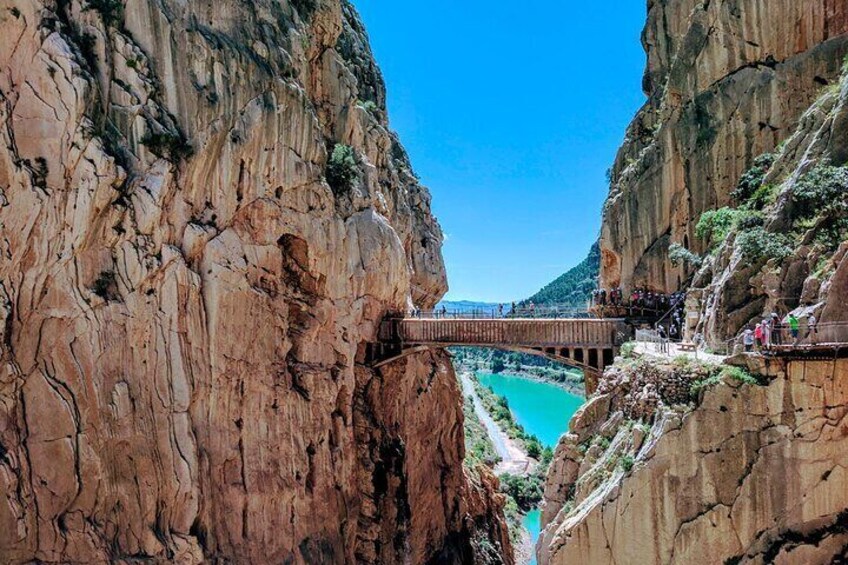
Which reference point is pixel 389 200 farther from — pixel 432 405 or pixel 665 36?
pixel 665 36

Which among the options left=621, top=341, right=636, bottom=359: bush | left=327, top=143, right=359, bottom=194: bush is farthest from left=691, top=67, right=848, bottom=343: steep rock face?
left=327, top=143, right=359, bottom=194: bush

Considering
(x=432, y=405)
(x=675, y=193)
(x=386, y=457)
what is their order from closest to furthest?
(x=675, y=193) → (x=386, y=457) → (x=432, y=405)

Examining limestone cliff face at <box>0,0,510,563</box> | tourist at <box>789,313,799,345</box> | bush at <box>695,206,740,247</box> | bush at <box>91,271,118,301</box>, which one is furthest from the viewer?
bush at <box>91,271,118,301</box>

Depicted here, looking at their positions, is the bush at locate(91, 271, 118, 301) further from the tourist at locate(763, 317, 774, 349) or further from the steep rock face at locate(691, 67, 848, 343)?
the tourist at locate(763, 317, 774, 349)

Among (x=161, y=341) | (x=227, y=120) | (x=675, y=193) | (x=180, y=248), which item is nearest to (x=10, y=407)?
(x=161, y=341)

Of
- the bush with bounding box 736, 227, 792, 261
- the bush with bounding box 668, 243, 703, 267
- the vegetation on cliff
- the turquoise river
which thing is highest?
the bush with bounding box 668, 243, 703, 267

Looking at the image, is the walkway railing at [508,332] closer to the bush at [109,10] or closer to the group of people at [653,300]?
the group of people at [653,300]

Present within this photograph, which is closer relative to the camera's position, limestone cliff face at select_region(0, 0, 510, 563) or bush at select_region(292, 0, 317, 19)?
limestone cliff face at select_region(0, 0, 510, 563)
